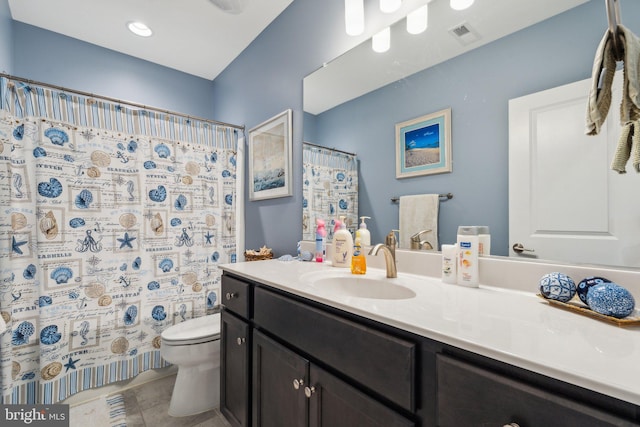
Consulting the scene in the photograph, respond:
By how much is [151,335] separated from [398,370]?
1.99m

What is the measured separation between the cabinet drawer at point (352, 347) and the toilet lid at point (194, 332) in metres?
0.80

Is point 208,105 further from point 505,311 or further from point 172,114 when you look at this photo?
point 505,311

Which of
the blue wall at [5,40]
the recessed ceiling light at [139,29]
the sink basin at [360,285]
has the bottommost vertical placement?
the sink basin at [360,285]

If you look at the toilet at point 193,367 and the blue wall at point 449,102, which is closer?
the blue wall at point 449,102

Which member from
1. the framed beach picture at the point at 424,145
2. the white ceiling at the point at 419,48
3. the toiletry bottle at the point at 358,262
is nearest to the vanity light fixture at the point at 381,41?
the white ceiling at the point at 419,48

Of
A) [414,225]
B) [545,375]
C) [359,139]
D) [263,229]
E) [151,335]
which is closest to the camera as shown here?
[545,375]

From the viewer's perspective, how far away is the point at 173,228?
2.07 metres

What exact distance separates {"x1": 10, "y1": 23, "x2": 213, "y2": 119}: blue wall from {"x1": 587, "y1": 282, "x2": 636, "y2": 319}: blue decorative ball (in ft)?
10.0

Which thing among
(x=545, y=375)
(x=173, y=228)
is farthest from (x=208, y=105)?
(x=545, y=375)

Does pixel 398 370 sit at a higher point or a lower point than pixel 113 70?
lower

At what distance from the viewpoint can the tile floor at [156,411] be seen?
159 centimetres

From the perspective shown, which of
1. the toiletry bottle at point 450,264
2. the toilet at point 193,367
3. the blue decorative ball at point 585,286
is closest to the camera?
the blue decorative ball at point 585,286

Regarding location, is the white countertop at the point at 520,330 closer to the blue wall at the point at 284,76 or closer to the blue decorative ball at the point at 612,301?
the blue decorative ball at the point at 612,301

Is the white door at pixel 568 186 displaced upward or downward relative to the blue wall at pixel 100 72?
downward
